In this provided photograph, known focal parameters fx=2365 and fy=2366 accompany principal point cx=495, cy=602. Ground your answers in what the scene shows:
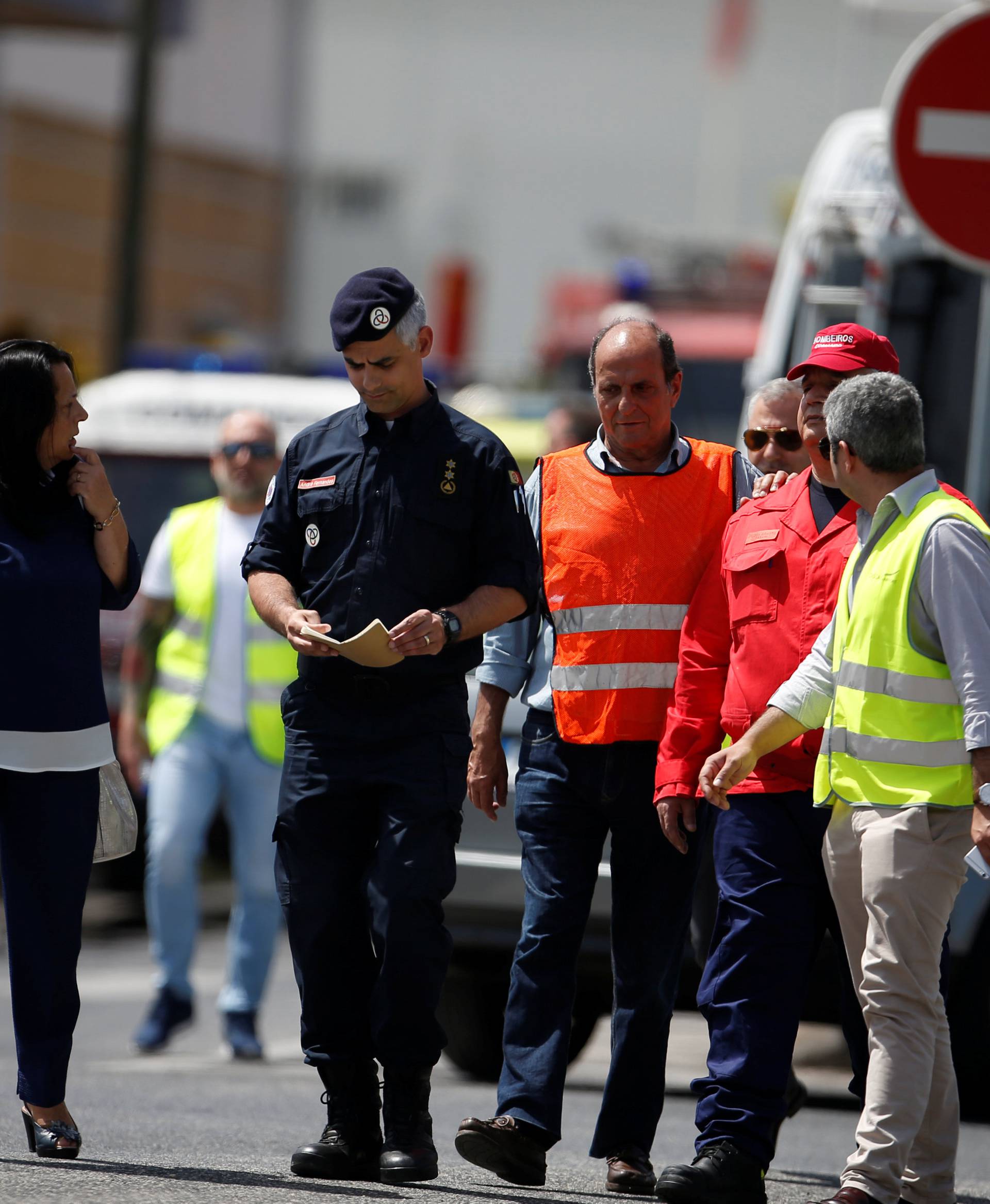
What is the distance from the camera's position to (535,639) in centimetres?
596

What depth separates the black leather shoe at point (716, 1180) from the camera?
5.13 m

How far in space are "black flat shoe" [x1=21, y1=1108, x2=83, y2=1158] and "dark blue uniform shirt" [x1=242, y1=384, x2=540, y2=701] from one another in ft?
3.86

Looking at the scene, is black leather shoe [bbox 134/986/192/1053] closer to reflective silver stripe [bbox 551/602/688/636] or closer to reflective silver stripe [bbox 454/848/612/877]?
reflective silver stripe [bbox 454/848/612/877]

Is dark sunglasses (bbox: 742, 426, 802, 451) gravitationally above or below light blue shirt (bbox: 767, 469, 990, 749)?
Result: above

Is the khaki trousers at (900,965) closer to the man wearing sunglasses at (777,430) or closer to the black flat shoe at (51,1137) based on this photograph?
the man wearing sunglasses at (777,430)

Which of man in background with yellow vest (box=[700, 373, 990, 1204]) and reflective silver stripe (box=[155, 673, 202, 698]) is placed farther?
reflective silver stripe (box=[155, 673, 202, 698])

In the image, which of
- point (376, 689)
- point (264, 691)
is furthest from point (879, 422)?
point (264, 691)

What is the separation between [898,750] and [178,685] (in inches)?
A: 177

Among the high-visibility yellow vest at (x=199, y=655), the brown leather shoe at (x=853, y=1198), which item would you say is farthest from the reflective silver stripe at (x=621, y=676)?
the high-visibility yellow vest at (x=199, y=655)

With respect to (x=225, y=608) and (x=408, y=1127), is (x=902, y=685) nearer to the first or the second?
(x=408, y=1127)

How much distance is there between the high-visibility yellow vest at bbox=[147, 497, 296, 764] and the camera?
894 cm

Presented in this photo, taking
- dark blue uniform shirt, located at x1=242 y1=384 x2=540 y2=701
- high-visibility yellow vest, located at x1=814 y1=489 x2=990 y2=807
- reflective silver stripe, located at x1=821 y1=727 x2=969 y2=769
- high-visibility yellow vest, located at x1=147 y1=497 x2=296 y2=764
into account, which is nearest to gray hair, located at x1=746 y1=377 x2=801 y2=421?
dark blue uniform shirt, located at x1=242 y1=384 x2=540 y2=701

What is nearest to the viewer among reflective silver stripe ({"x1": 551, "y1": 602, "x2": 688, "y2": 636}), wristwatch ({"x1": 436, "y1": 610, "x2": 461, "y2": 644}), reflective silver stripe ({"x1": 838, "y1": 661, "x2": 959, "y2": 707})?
reflective silver stripe ({"x1": 838, "y1": 661, "x2": 959, "y2": 707})

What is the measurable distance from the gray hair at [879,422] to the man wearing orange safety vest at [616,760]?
70 cm
